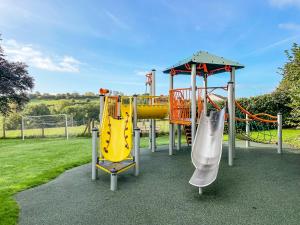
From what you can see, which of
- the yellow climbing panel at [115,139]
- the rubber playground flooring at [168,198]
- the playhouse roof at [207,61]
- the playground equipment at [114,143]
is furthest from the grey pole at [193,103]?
the yellow climbing panel at [115,139]

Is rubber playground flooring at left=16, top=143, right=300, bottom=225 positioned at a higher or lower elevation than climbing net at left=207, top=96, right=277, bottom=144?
lower

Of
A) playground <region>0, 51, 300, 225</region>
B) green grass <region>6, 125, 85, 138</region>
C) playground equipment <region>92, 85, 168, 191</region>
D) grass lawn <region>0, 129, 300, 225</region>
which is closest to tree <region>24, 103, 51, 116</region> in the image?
green grass <region>6, 125, 85, 138</region>

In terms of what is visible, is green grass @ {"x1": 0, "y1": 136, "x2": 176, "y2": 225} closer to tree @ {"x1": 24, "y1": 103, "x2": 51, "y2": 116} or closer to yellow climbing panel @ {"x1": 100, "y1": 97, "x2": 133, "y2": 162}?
yellow climbing panel @ {"x1": 100, "y1": 97, "x2": 133, "y2": 162}

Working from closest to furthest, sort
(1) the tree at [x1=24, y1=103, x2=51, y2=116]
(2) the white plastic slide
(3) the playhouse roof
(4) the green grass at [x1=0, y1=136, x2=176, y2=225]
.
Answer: (4) the green grass at [x1=0, y1=136, x2=176, y2=225] < (2) the white plastic slide < (3) the playhouse roof < (1) the tree at [x1=24, y1=103, x2=51, y2=116]

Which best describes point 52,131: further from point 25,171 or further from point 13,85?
point 25,171

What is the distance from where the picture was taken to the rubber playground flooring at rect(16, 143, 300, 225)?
3902 mm

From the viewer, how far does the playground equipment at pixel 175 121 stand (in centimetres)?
592

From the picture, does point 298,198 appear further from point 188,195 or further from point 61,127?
point 61,127

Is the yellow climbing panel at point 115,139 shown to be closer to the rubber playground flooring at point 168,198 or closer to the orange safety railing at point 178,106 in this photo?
the rubber playground flooring at point 168,198

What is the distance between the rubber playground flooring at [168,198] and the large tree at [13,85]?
59.6 ft

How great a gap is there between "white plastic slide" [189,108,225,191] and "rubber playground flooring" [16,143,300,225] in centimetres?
26

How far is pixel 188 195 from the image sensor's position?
4.85 meters

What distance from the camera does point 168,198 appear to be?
15.4 ft

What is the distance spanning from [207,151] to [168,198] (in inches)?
77.1
